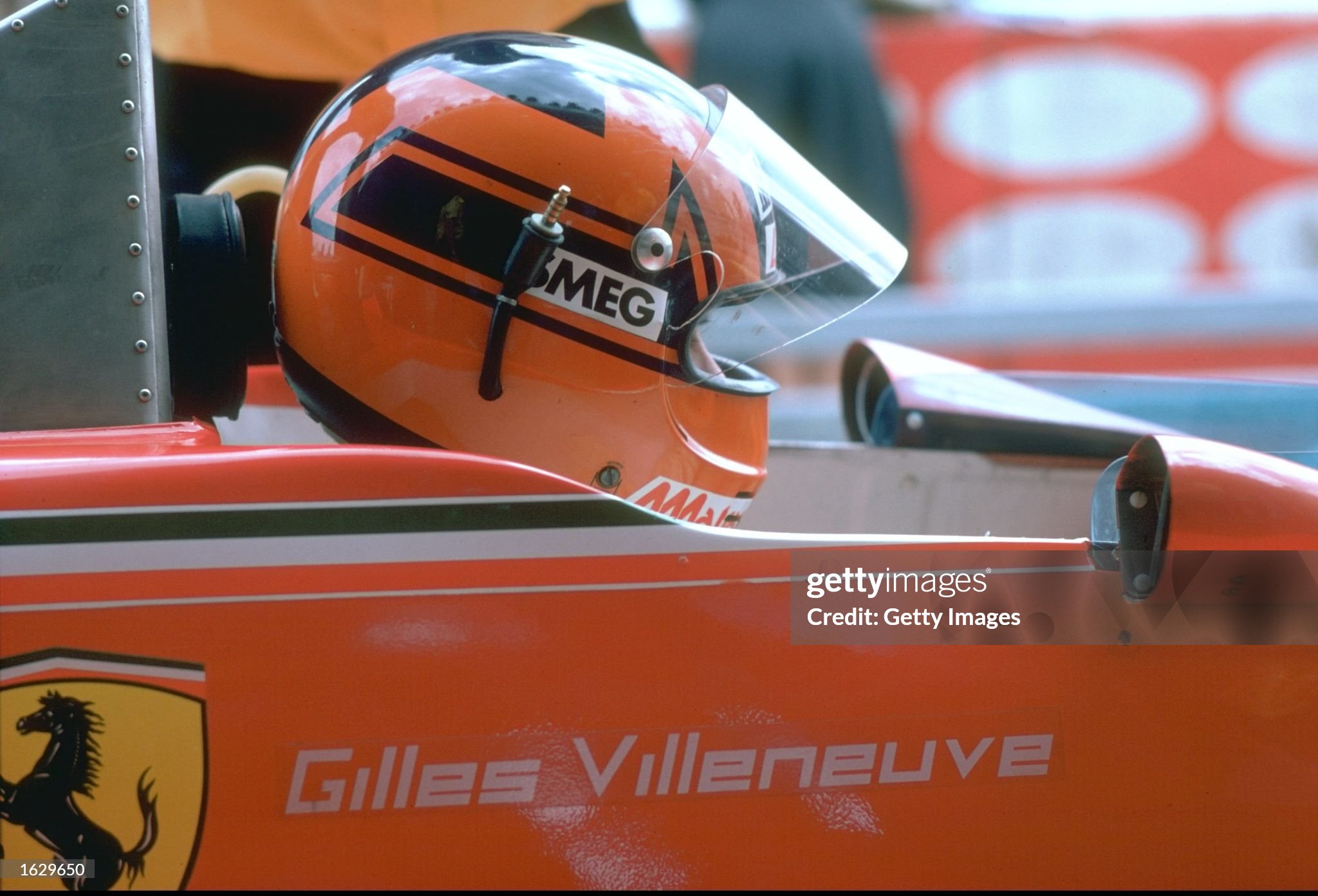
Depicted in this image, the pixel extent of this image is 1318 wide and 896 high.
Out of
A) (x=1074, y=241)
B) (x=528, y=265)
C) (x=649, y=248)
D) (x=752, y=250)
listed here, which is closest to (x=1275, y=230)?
(x=1074, y=241)

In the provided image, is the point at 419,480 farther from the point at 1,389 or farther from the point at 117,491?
the point at 1,389

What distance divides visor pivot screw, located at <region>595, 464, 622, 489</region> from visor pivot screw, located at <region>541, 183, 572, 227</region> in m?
0.28

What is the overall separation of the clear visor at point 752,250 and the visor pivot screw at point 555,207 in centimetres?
10

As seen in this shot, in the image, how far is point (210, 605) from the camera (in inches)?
47.1

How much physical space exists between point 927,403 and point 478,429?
2.77ft

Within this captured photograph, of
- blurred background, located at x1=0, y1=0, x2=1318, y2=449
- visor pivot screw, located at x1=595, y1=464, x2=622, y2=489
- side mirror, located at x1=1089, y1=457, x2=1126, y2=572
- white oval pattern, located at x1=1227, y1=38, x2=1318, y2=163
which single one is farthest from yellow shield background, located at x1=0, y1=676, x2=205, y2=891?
white oval pattern, located at x1=1227, y1=38, x2=1318, y2=163

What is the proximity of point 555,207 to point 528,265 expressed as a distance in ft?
0.21

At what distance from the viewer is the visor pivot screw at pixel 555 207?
1.43 m

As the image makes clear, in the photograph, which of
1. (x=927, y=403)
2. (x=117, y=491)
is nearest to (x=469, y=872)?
(x=117, y=491)

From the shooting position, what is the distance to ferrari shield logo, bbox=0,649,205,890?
1.17m

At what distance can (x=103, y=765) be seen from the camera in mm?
1177

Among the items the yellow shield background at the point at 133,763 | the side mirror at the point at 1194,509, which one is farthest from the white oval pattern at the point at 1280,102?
the yellow shield background at the point at 133,763

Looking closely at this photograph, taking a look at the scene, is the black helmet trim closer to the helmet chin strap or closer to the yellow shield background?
the helmet chin strap

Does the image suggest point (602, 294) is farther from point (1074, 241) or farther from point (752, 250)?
point (1074, 241)
